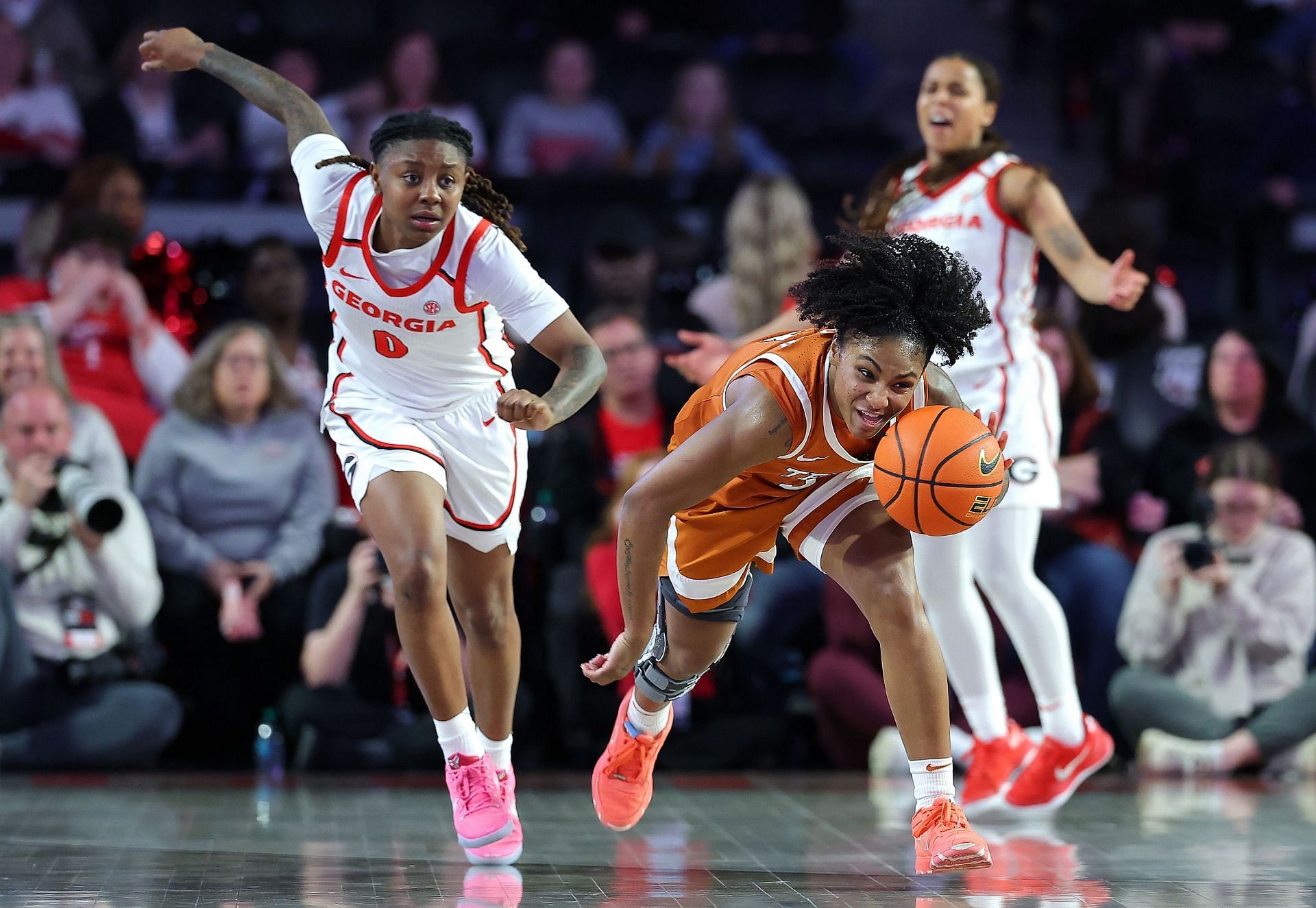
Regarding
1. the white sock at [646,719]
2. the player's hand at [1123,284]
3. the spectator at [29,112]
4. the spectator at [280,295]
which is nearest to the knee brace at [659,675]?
the white sock at [646,719]

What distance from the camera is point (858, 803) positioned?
17.5 ft

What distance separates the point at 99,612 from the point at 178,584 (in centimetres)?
36

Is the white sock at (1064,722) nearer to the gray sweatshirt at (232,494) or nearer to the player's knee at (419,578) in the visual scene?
the player's knee at (419,578)

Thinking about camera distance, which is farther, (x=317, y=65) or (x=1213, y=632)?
(x=317, y=65)

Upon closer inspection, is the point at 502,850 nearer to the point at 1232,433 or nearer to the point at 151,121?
the point at 1232,433

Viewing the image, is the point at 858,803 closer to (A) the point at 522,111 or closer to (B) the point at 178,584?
(B) the point at 178,584

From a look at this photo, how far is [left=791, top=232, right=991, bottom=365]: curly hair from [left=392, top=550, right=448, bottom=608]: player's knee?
1.02 m

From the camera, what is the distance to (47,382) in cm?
630

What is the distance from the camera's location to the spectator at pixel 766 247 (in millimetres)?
6973

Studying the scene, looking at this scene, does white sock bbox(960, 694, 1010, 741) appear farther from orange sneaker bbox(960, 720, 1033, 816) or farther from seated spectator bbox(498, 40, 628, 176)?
seated spectator bbox(498, 40, 628, 176)

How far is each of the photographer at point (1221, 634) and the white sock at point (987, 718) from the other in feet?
4.75

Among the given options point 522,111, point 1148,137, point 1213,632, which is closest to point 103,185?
point 522,111

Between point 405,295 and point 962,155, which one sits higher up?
point 962,155

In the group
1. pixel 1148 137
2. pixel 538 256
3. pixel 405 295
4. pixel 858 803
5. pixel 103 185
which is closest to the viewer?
pixel 405 295
